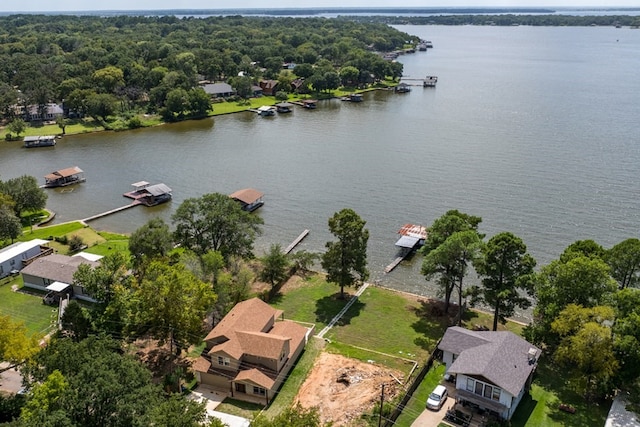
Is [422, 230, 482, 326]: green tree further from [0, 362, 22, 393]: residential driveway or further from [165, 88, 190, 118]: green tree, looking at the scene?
[165, 88, 190, 118]: green tree

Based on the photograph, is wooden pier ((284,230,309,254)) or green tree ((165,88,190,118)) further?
green tree ((165,88,190,118))

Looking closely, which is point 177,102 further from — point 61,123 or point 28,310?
point 28,310

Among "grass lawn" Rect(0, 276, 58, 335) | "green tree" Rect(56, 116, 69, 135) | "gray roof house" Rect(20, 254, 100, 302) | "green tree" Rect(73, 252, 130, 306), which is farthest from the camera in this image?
"green tree" Rect(56, 116, 69, 135)

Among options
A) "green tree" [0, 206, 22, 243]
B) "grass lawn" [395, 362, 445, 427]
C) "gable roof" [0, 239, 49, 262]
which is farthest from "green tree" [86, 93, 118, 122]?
"grass lawn" [395, 362, 445, 427]

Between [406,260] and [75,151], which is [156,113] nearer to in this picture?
[75,151]

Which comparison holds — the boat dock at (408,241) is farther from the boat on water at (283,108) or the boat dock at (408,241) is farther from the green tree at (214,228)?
the boat on water at (283,108)

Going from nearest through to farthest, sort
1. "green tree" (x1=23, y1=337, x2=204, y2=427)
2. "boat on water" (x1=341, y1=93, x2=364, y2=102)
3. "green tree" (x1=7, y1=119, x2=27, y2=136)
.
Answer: "green tree" (x1=23, y1=337, x2=204, y2=427) → "green tree" (x1=7, y1=119, x2=27, y2=136) → "boat on water" (x1=341, y1=93, x2=364, y2=102)

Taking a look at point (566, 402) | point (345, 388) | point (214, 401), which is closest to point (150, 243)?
point (214, 401)
